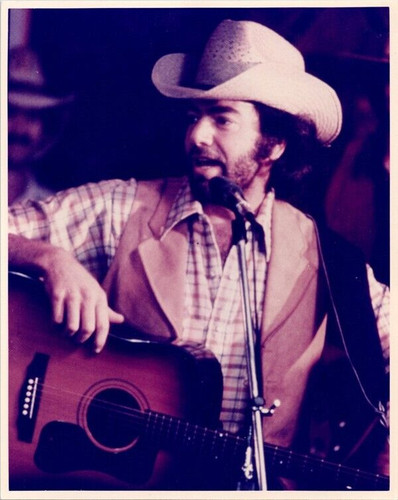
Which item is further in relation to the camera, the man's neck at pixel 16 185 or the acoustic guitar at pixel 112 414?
the man's neck at pixel 16 185

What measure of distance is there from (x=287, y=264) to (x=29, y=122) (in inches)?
36.1

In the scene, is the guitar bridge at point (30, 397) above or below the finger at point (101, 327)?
below

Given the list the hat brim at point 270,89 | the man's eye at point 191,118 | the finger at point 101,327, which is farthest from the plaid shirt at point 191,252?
the hat brim at point 270,89

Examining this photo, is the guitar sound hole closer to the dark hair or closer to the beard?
the beard

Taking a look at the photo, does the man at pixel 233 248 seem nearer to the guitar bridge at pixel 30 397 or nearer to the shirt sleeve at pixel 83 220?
the shirt sleeve at pixel 83 220

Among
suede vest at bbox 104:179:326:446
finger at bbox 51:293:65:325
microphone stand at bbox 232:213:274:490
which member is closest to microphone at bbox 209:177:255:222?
microphone stand at bbox 232:213:274:490

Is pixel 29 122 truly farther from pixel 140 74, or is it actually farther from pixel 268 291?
pixel 268 291

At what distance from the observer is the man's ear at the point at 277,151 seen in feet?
6.75

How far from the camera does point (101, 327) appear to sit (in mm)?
1910

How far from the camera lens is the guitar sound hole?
6.14ft

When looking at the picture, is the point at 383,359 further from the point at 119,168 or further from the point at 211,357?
the point at 119,168

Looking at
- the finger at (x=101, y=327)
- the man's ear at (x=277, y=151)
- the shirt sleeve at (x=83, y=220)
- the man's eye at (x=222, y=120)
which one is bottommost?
the finger at (x=101, y=327)

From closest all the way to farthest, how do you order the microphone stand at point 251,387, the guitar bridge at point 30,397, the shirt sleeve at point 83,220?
1. the microphone stand at point 251,387
2. the guitar bridge at point 30,397
3. the shirt sleeve at point 83,220

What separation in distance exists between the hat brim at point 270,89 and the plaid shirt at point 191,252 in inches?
12.3
